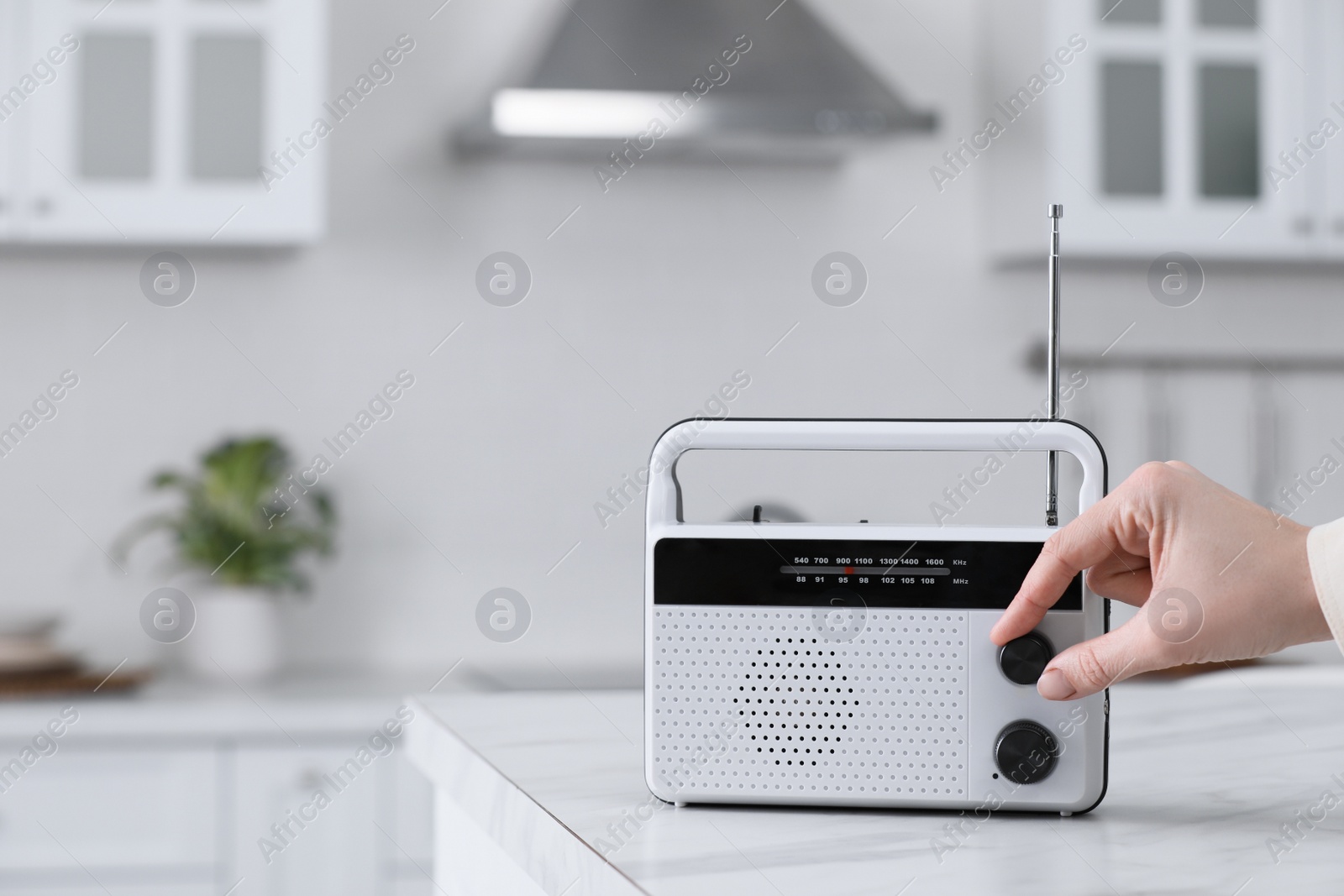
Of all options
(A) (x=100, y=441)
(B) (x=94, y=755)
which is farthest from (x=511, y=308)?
(B) (x=94, y=755)

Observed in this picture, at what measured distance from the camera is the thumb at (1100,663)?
683mm

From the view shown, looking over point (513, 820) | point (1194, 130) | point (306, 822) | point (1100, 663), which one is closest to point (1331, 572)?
point (1100, 663)

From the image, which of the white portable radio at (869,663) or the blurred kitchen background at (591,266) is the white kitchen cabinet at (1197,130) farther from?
the white portable radio at (869,663)

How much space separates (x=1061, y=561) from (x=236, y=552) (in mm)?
1996

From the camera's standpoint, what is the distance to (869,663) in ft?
2.44

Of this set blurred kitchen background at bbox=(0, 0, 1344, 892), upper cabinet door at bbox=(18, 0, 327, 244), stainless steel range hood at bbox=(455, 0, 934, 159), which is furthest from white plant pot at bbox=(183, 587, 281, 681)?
stainless steel range hood at bbox=(455, 0, 934, 159)

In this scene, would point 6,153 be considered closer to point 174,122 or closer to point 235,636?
point 174,122

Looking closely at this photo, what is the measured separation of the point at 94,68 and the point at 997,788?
2.14m

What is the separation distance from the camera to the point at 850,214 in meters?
2.83

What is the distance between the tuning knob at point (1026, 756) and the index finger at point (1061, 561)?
0.06 metres

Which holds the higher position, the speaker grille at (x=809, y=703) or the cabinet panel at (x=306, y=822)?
the speaker grille at (x=809, y=703)

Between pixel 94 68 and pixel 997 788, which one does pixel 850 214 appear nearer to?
pixel 94 68

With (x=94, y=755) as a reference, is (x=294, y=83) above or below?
above

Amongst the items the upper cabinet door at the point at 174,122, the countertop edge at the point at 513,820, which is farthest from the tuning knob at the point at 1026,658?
the upper cabinet door at the point at 174,122
